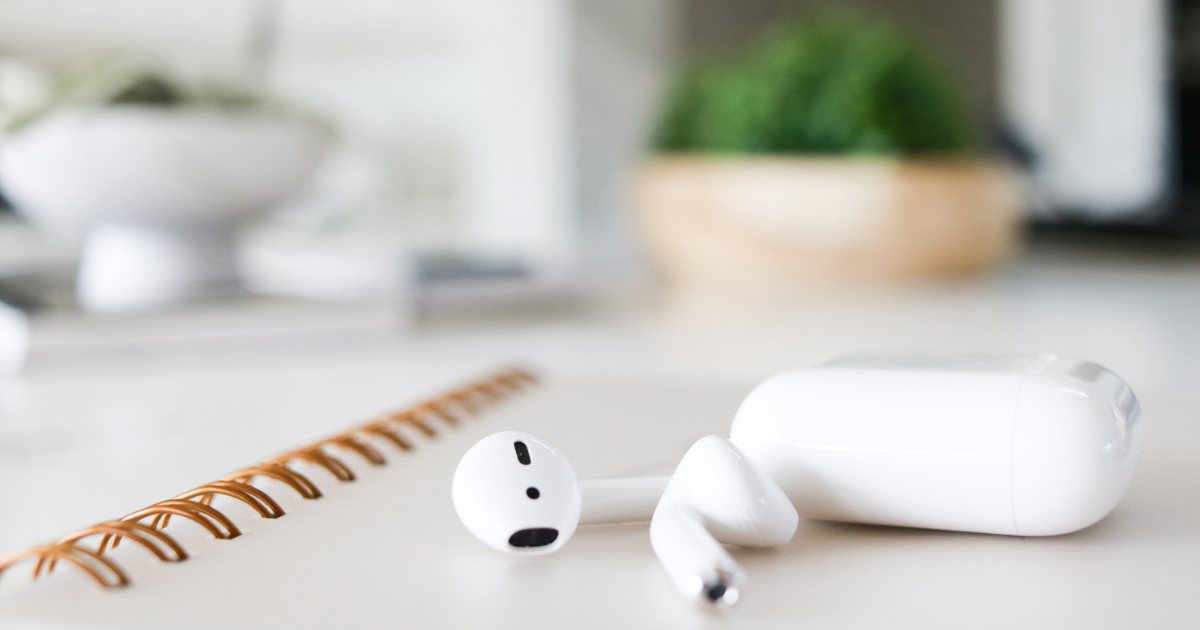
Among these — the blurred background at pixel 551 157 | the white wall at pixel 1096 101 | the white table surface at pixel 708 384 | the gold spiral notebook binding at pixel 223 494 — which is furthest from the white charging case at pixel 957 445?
the white wall at pixel 1096 101

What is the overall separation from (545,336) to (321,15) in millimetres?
1440

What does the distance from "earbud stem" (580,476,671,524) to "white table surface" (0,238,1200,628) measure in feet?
0.15

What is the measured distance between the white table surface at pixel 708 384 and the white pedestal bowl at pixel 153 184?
11 centimetres


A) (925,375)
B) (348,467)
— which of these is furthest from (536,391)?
(925,375)

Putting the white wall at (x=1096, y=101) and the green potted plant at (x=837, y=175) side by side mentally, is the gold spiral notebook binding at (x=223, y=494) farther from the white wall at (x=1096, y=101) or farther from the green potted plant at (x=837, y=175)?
the white wall at (x=1096, y=101)

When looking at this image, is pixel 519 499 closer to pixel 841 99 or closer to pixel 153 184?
pixel 153 184

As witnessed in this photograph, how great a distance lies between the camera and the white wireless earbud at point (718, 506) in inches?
10.8

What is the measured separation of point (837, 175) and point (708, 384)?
629 millimetres

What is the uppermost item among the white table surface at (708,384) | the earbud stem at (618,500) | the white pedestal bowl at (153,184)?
the white pedestal bowl at (153,184)

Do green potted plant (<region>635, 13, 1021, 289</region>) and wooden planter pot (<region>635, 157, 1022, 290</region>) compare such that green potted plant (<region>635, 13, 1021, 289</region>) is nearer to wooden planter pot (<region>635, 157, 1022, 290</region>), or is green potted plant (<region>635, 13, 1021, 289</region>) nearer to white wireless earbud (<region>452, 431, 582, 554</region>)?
wooden planter pot (<region>635, 157, 1022, 290</region>)

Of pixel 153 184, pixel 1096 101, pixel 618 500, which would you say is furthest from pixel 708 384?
pixel 1096 101

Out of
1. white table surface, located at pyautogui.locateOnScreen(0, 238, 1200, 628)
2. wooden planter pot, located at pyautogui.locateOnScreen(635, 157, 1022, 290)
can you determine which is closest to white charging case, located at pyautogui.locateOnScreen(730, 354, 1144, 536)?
white table surface, located at pyautogui.locateOnScreen(0, 238, 1200, 628)

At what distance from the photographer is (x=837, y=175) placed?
1.22 metres

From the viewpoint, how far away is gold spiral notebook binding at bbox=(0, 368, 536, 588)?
0.28 m
